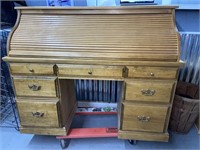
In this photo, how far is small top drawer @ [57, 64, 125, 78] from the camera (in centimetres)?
132

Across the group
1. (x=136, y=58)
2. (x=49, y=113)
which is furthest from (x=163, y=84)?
(x=49, y=113)

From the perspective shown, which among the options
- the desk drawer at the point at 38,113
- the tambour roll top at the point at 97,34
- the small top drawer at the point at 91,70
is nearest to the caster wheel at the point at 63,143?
the desk drawer at the point at 38,113

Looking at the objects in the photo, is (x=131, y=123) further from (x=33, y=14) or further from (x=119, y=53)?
(x=33, y=14)

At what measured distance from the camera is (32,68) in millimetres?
1358

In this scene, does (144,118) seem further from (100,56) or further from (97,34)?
(97,34)

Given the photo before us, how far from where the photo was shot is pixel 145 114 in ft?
4.75

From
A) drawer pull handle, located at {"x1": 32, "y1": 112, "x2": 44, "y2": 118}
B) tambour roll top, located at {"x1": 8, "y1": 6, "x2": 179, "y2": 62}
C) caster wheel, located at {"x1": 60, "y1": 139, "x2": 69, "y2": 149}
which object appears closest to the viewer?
tambour roll top, located at {"x1": 8, "y1": 6, "x2": 179, "y2": 62}

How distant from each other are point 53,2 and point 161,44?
3.80 feet

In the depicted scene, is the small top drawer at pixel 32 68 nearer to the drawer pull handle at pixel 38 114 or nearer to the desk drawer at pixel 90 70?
the desk drawer at pixel 90 70

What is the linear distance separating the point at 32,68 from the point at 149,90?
34.1 inches

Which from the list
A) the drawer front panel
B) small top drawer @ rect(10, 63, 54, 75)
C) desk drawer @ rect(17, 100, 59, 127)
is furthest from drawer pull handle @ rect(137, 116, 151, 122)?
small top drawer @ rect(10, 63, 54, 75)

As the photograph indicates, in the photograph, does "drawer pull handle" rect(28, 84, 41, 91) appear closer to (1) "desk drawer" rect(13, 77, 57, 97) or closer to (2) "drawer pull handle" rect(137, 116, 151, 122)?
(1) "desk drawer" rect(13, 77, 57, 97)

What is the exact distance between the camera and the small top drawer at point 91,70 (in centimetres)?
132

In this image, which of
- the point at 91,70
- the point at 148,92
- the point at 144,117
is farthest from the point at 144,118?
the point at 91,70
